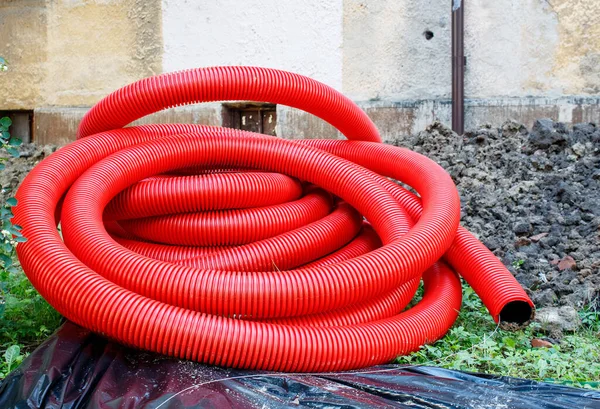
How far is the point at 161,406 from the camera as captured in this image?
181 cm

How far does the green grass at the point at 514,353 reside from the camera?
2.29 m

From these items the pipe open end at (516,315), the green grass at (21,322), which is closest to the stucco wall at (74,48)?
the green grass at (21,322)

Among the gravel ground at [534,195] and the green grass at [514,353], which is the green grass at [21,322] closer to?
the green grass at [514,353]

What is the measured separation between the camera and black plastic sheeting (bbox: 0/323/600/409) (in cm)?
188

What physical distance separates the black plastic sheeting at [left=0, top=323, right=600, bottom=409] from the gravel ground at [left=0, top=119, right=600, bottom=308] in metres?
1.25

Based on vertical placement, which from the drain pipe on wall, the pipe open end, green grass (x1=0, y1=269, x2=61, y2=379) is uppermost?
the drain pipe on wall

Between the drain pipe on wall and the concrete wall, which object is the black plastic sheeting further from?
the concrete wall

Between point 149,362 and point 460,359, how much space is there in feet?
3.89

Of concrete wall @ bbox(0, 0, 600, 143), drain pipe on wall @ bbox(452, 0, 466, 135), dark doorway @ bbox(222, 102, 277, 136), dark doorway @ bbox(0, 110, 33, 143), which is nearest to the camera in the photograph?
concrete wall @ bbox(0, 0, 600, 143)

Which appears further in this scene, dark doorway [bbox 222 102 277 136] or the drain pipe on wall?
dark doorway [bbox 222 102 277 136]

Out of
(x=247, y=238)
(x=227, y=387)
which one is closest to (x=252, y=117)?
(x=247, y=238)

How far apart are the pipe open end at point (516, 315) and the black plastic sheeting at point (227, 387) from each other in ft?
2.50

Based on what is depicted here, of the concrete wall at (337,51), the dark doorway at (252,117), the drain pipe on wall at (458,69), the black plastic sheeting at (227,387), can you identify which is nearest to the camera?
the black plastic sheeting at (227,387)

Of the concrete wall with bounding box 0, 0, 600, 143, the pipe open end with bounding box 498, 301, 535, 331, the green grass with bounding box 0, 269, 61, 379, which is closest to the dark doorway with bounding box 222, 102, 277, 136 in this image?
the concrete wall with bounding box 0, 0, 600, 143
